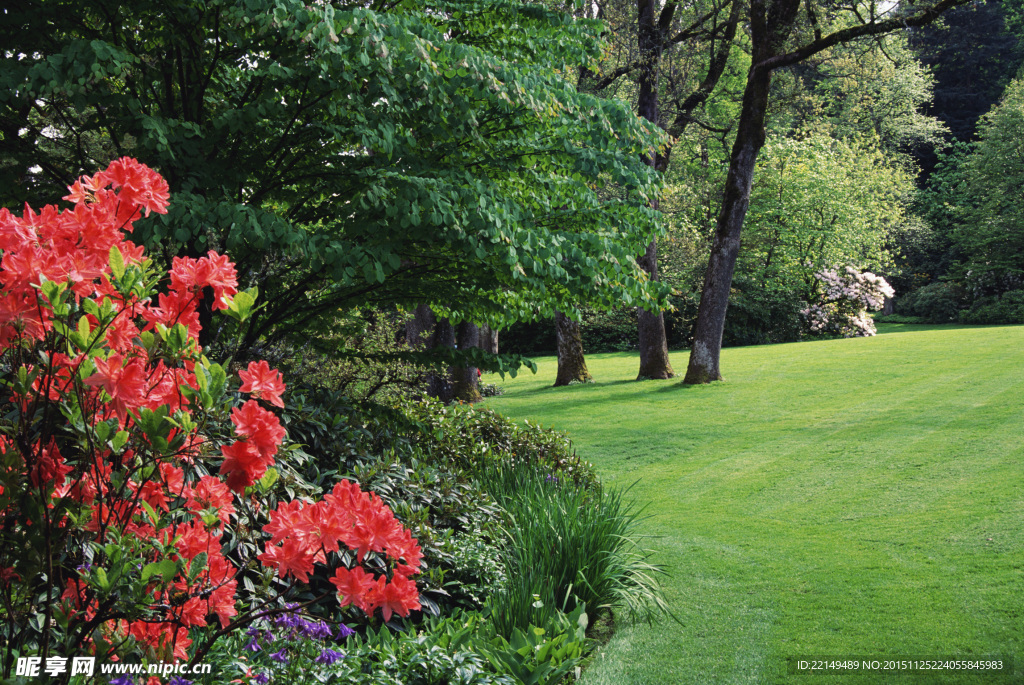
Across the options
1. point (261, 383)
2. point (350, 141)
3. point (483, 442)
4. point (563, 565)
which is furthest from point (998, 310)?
point (261, 383)

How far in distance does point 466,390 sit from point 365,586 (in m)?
11.5

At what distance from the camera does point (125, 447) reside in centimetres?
208

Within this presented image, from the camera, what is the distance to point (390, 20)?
444 cm

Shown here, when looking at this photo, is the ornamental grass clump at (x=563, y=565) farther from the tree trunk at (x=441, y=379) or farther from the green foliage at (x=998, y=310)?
the green foliage at (x=998, y=310)

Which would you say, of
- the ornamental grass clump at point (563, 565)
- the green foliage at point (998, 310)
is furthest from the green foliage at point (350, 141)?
the green foliage at point (998, 310)

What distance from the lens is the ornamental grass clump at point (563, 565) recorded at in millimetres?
4102

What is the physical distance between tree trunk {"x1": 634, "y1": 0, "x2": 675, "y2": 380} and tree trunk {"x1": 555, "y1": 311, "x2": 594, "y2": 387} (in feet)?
4.76

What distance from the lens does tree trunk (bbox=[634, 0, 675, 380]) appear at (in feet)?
50.5

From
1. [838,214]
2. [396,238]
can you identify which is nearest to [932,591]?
[396,238]

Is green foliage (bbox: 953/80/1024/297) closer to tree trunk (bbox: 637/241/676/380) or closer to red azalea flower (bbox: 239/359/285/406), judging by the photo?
tree trunk (bbox: 637/241/676/380)

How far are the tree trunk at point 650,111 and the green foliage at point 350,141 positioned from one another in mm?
8208

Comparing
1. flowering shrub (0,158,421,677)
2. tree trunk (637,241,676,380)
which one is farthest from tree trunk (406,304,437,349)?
flowering shrub (0,158,421,677)

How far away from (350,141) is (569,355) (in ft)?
39.8

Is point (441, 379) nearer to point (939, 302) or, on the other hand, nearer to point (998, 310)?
point (998, 310)
